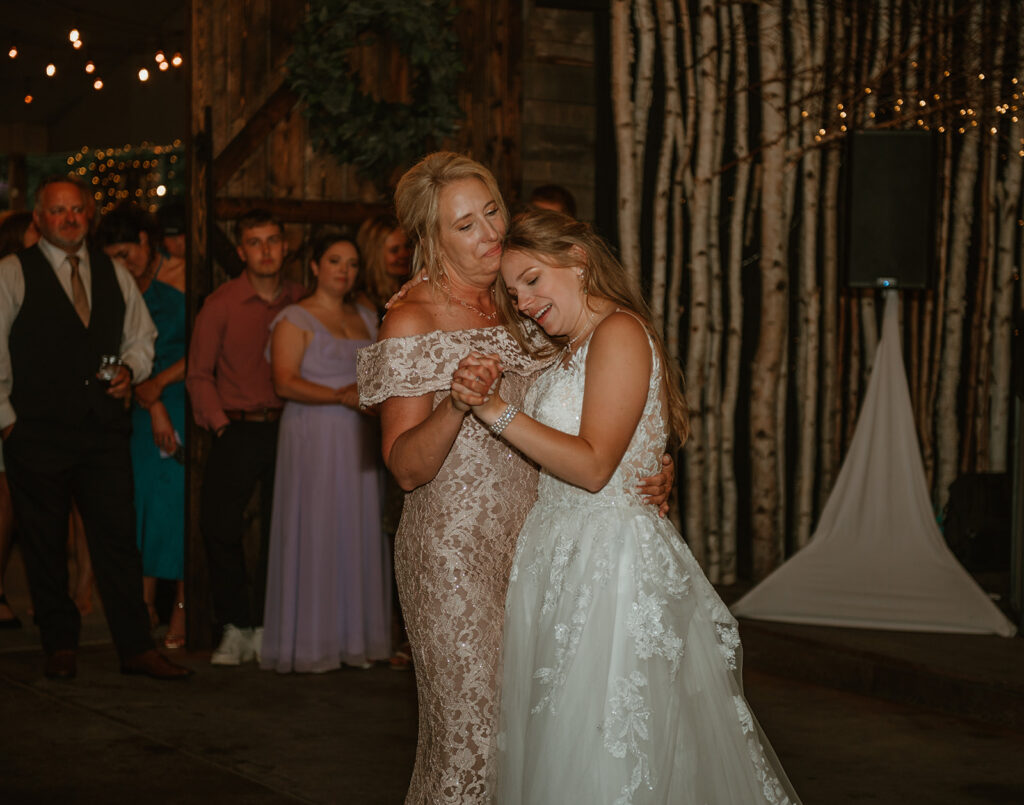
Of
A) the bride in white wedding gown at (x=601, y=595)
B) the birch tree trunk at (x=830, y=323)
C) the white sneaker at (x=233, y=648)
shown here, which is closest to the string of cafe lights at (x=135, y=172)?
the birch tree trunk at (x=830, y=323)

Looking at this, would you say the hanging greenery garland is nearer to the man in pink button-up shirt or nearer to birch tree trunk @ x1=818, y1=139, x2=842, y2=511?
the man in pink button-up shirt

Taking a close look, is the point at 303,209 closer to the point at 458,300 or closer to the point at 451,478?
the point at 458,300

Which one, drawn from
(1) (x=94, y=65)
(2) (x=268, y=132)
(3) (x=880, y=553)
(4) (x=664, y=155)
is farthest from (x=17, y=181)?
(3) (x=880, y=553)

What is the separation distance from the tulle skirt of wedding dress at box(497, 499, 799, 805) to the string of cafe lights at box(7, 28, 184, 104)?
8392 millimetres

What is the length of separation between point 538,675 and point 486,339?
677 millimetres

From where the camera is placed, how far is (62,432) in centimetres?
510

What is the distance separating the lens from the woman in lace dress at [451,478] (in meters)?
2.70

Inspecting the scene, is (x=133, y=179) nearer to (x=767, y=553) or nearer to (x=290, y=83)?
(x=290, y=83)

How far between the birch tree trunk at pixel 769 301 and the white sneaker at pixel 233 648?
2658 millimetres

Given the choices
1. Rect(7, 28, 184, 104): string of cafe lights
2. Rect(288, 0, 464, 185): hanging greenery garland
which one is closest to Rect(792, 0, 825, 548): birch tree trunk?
Rect(288, 0, 464, 185): hanging greenery garland

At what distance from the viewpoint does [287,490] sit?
543 centimetres

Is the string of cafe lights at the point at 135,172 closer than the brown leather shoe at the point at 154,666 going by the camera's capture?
No

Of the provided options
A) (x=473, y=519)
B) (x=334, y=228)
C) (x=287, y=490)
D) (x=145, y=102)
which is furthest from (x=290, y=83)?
(x=145, y=102)

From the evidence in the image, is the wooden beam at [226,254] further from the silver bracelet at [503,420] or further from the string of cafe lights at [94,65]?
the string of cafe lights at [94,65]
